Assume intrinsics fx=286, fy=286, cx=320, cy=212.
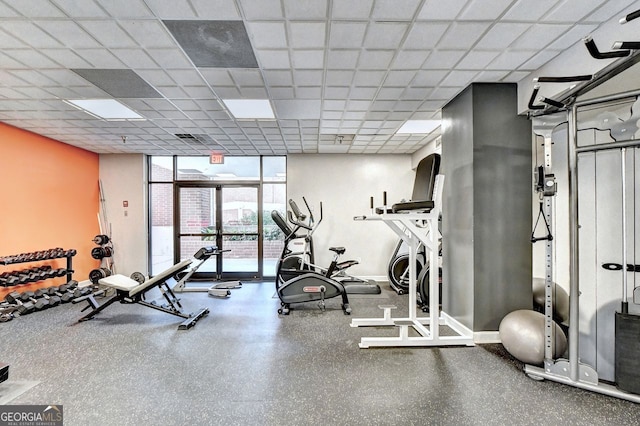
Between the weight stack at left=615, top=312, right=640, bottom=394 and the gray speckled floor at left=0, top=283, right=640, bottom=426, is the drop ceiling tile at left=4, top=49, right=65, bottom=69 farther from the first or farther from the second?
the weight stack at left=615, top=312, right=640, bottom=394

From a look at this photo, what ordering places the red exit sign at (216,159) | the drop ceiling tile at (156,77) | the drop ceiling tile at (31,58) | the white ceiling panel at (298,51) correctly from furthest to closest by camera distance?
the red exit sign at (216,159) → the drop ceiling tile at (156,77) → the drop ceiling tile at (31,58) → the white ceiling panel at (298,51)

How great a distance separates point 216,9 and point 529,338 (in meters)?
3.68

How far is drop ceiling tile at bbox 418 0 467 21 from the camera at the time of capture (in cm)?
205

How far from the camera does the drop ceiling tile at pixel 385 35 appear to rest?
7.52 feet

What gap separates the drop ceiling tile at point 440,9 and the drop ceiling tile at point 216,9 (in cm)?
139

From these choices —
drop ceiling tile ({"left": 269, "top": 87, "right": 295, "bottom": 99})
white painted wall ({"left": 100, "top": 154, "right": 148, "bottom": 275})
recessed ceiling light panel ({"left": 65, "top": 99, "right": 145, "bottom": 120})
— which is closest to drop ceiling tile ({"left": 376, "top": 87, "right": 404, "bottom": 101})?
drop ceiling tile ({"left": 269, "top": 87, "right": 295, "bottom": 99})

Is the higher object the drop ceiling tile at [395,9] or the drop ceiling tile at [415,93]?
the drop ceiling tile at [395,9]

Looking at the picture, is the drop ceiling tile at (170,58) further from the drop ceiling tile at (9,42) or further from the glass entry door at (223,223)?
the glass entry door at (223,223)

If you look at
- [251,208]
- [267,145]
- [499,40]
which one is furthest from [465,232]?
[251,208]

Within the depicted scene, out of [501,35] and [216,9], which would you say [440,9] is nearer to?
[501,35]

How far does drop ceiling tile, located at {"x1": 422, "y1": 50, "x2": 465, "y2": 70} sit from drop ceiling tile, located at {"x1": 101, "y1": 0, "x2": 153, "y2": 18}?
2409 mm

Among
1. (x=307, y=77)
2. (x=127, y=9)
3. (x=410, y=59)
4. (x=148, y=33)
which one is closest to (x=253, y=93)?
(x=307, y=77)

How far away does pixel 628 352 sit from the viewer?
210 cm

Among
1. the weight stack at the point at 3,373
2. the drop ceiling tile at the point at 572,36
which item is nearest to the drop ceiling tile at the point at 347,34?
the drop ceiling tile at the point at 572,36
